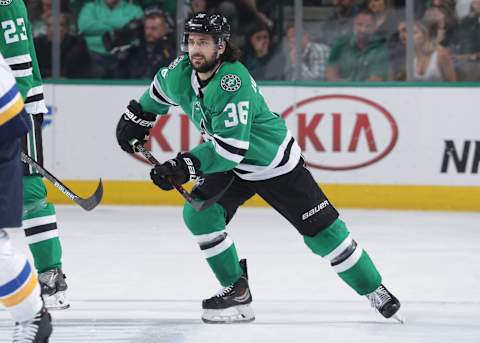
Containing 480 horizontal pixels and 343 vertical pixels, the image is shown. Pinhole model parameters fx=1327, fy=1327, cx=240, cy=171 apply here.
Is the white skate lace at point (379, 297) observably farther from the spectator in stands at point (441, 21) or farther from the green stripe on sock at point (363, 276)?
the spectator in stands at point (441, 21)

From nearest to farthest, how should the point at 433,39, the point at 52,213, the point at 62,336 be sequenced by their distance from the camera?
the point at 62,336, the point at 52,213, the point at 433,39

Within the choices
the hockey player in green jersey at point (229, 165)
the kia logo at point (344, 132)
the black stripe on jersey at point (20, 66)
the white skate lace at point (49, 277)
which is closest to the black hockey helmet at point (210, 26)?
the hockey player in green jersey at point (229, 165)

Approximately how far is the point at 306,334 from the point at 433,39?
10.6ft

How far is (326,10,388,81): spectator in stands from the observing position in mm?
6699

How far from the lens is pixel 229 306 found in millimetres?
3922

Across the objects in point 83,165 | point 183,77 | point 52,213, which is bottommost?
point 83,165

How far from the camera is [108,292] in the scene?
4.39m

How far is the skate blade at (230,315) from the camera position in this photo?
3.90 metres

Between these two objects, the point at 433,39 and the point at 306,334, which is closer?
the point at 306,334

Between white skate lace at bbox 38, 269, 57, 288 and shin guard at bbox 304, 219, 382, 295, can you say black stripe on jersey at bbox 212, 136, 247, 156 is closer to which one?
shin guard at bbox 304, 219, 382, 295

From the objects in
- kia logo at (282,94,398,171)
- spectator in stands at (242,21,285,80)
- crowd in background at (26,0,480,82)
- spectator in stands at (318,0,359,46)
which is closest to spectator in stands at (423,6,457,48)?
crowd in background at (26,0,480,82)

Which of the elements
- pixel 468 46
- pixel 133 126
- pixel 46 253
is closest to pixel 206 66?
pixel 133 126

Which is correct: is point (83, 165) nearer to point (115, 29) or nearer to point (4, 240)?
point (115, 29)

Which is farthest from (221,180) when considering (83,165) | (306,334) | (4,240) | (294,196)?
(83,165)
